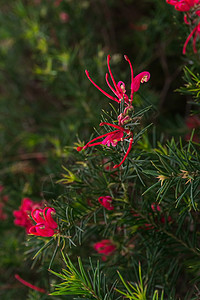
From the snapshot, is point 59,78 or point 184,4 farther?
point 59,78

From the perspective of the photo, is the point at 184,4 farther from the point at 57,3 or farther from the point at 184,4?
the point at 57,3

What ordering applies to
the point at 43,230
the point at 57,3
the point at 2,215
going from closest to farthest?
the point at 43,230
the point at 2,215
the point at 57,3

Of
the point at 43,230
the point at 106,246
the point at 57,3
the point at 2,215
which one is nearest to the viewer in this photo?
the point at 43,230

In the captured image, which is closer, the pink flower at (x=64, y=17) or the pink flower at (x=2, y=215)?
the pink flower at (x=2, y=215)

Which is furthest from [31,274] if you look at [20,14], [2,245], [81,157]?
[20,14]

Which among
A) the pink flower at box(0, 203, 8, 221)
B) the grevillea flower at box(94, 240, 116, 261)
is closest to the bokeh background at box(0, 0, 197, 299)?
the pink flower at box(0, 203, 8, 221)

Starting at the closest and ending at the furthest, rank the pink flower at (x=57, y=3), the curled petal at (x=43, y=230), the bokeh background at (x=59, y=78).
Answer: the curled petal at (x=43, y=230) < the bokeh background at (x=59, y=78) < the pink flower at (x=57, y=3)

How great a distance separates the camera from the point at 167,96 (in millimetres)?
1165

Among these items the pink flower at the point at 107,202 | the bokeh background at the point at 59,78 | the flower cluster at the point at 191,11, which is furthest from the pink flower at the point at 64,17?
the pink flower at the point at 107,202

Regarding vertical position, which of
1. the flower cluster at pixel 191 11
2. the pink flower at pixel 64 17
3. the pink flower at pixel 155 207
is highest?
the flower cluster at pixel 191 11

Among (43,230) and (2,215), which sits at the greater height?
(43,230)

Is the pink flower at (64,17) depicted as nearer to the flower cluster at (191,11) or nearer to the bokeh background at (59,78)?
the bokeh background at (59,78)

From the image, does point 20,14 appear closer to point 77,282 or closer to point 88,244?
point 88,244

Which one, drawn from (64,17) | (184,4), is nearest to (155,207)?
(184,4)
